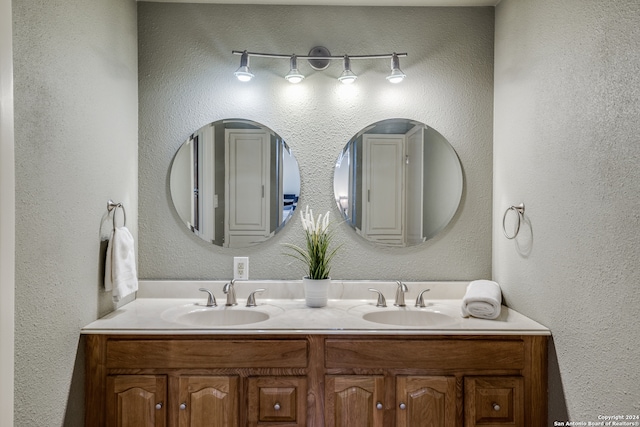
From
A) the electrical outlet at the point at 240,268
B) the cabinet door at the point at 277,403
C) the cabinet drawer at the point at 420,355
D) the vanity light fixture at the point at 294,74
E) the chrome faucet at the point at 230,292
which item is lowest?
the cabinet door at the point at 277,403

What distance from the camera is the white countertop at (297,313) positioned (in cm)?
171

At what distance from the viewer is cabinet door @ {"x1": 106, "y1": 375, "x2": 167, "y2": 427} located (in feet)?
5.54

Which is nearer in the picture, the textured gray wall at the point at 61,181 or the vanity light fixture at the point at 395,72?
the textured gray wall at the point at 61,181

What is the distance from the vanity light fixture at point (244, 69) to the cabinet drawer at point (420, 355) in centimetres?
139

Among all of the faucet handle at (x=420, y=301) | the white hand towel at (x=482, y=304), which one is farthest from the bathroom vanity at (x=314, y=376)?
the faucet handle at (x=420, y=301)

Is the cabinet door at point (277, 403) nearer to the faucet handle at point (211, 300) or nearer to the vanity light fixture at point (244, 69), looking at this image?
the faucet handle at point (211, 300)

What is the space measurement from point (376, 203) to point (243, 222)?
73 cm

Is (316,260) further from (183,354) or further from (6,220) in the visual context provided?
(6,220)

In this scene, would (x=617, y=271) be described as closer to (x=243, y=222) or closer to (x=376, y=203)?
(x=376, y=203)

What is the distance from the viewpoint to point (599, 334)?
1.41 meters

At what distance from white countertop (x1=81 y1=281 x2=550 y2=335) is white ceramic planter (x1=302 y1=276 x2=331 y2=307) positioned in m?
0.04

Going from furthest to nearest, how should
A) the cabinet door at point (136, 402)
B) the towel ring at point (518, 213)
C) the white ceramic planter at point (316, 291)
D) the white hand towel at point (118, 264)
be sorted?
the white ceramic planter at point (316, 291) → the towel ring at point (518, 213) → the white hand towel at point (118, 264) → the cabinet door at point (136, 402)

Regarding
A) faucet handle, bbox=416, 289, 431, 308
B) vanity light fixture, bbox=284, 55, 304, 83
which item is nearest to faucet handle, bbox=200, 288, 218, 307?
faucet handle, bbox=416, 289, 431, 308

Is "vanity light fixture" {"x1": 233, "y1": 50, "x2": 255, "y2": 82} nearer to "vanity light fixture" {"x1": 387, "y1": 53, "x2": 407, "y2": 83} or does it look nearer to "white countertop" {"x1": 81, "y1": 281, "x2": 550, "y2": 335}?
"vanity light fixture" {"x1": 387, "y1": 53, "x2": 407, "y2": 83}
